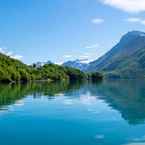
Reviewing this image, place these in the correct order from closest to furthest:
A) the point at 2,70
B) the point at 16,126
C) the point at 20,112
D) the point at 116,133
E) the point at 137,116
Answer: the point at 116,133 < the point at 16,126 < the point at 137,116 < the point at 20,112 < the point at 2,70

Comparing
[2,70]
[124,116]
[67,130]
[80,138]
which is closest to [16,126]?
[67,130]

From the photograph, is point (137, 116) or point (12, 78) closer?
point (137, 116)

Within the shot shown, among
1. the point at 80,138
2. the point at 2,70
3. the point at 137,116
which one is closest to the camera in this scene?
the point at 80,138

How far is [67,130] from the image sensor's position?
32.8 m

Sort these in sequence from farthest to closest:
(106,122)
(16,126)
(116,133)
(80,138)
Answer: (106,122)
(16,126)
(116,133)
(80,138)

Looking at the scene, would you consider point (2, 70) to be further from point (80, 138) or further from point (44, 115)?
point (80, 138)

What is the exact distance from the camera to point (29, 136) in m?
29.6

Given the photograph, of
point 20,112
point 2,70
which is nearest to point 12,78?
point 2,70

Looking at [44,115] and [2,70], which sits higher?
[2,70]

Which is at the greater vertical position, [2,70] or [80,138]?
[2,70]

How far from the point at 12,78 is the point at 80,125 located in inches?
5662

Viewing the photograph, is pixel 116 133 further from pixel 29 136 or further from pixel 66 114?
pixel 66 114

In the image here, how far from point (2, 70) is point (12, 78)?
25.5 feet

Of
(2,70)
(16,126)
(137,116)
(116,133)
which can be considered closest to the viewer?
(116,133)
